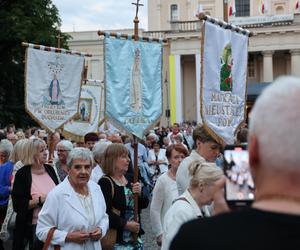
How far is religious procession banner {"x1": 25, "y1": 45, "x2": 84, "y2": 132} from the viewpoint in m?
10.4

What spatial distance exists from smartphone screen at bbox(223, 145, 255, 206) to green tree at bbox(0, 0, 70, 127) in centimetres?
2906

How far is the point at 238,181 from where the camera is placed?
2502mm

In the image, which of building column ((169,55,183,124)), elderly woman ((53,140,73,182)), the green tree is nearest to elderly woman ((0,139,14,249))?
elderly woman ((53,140,73,182))

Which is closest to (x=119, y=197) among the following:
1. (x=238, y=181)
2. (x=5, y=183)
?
(x=5, y=183)

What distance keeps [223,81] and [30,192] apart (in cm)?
246

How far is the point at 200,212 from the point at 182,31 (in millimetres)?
47605

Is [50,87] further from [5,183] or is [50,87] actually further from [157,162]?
[157,162]

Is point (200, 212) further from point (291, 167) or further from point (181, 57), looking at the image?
point (181, 57)

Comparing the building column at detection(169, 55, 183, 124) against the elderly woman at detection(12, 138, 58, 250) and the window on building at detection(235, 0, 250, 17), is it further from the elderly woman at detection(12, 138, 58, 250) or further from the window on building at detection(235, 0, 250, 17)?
the elderly woman at detection(12, 138, 58, 250)

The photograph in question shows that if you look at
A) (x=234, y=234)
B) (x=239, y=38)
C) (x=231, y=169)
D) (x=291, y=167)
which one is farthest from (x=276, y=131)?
(x=239, y=38)

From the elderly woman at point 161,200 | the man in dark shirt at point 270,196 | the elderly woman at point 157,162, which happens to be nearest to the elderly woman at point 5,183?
the elderly woman at point 161,200

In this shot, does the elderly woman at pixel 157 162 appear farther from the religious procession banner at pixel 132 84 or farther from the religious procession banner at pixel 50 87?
the religious procession banner at pixel 132 84

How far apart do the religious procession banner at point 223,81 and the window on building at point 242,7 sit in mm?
57324

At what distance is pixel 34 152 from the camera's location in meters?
6.54
